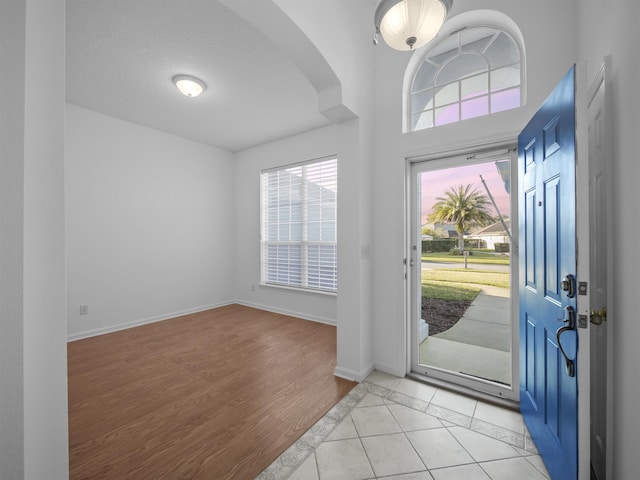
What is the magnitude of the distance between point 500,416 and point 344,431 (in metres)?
1.15

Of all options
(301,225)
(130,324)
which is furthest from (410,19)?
(130,324)

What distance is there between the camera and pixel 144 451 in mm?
1692

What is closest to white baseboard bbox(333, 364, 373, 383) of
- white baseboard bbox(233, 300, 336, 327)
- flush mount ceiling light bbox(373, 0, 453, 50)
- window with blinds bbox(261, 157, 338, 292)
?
white baseboard bbox(233, 300, 336, 327)

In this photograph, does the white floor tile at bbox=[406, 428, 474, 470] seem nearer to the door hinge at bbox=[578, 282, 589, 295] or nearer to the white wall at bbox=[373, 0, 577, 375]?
the white wall at bbox=[373, 0, 577, 375]

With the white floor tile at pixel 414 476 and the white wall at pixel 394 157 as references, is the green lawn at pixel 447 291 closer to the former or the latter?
the white wall at pixel 394 157

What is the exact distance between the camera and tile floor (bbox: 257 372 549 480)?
1523 millimetres

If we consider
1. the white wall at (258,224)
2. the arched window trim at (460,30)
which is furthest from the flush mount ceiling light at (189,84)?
the arched window trim at (460,30)

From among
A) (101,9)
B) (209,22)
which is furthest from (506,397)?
(101,9)

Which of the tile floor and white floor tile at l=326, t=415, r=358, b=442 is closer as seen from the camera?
the tile floor

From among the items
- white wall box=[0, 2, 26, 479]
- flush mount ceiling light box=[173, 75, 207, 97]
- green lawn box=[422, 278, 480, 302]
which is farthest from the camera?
flush mount ceiling light box=[173, 75, 207, 97]

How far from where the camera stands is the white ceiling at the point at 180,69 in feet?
7.23

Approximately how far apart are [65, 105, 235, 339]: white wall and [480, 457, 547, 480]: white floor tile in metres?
4.49

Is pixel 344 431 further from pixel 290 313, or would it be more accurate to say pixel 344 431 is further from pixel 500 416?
pixel 290 313

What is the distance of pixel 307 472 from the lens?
5.00ft
